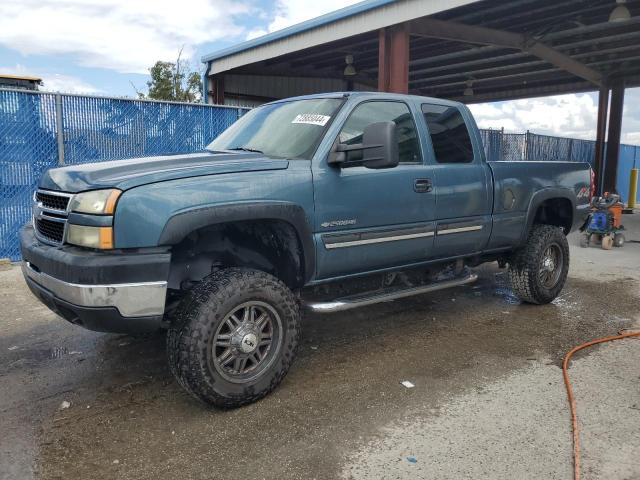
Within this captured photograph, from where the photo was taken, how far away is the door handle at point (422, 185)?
4.14 metres

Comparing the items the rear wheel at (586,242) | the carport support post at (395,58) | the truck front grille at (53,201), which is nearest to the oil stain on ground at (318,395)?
the truck front grille at (53,201)

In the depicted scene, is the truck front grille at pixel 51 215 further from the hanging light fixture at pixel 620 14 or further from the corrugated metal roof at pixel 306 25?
the hanging light fixture at pixel 620 14

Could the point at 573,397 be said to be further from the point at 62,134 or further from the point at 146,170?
the point at 62,134

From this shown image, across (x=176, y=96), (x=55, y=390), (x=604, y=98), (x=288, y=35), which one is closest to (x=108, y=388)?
(x=55, y=390)

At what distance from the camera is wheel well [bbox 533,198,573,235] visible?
18.9 feet

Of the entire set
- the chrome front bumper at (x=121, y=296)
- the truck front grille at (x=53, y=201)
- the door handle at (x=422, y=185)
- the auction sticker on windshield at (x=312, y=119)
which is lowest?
the chrome front bumper at (x=121, y=296)

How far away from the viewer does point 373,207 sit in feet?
12.6

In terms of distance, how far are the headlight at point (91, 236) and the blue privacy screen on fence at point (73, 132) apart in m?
3.61

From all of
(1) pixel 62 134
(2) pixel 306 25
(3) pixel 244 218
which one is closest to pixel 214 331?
(3) pixel 244 218

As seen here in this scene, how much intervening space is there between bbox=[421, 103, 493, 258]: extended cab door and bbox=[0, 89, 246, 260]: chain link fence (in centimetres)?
370

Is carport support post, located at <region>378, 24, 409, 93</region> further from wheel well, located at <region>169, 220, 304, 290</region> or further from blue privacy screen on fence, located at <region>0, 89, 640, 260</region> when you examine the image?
wheel well, located at <region>169, 220, 304, 290</region>

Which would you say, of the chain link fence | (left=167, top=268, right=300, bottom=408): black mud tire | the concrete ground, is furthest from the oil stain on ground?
the chain link fence

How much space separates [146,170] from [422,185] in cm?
215

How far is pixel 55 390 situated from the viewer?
355cm
